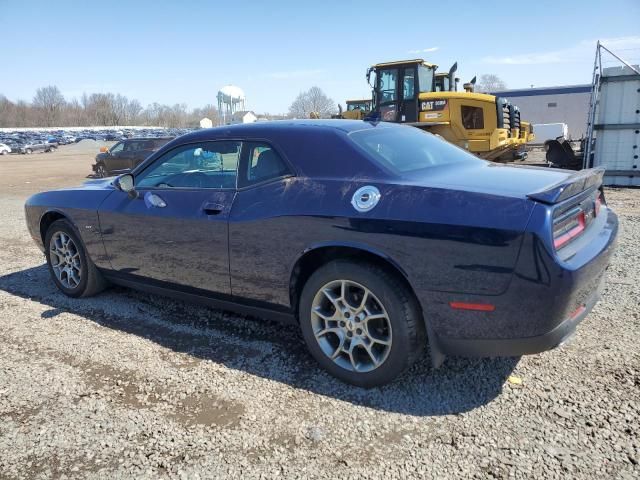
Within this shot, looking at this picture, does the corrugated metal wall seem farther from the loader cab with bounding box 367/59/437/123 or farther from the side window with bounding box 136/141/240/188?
the side window with bounding box 136/141/240/188

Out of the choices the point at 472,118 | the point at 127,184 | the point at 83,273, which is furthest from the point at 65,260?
the point at 472,118

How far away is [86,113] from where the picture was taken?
381ft

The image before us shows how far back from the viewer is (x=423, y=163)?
3.11 m

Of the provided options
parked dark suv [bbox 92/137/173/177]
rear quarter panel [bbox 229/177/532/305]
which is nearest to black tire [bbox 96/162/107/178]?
parked dark suv [bbox 92/137/173/177]

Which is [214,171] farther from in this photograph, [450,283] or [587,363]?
[587,363]

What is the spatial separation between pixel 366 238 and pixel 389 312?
43 centimetres

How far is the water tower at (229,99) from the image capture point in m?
81.6

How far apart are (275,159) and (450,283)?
1438 millimetres

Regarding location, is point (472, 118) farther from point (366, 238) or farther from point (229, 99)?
point (229, 99)

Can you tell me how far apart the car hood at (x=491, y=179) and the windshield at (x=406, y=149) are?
123 millimetres

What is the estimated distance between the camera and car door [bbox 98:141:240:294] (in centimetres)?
333

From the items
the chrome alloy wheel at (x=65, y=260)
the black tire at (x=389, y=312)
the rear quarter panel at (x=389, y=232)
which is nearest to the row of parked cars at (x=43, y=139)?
the chrome alloy wheel at (x=65, y=260)

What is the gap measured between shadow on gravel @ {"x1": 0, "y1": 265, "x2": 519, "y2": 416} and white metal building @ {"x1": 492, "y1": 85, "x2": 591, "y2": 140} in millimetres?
36385

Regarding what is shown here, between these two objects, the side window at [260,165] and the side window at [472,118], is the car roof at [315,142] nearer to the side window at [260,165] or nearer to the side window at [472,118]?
the side window at [260,165]
